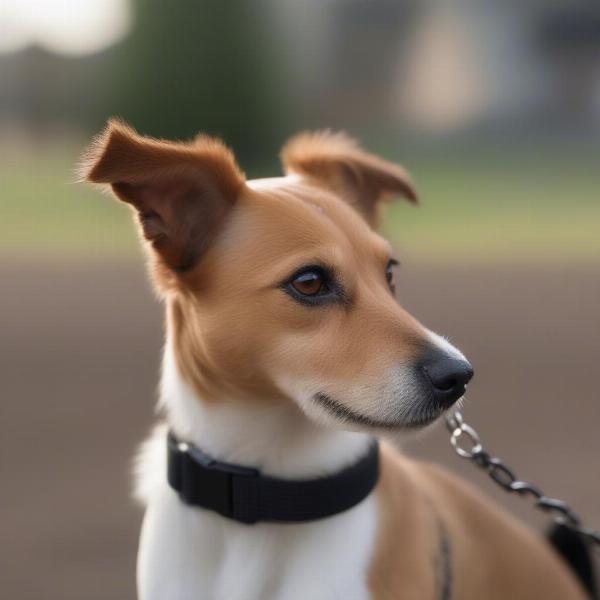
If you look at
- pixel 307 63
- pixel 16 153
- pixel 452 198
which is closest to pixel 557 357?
pixel 452 198

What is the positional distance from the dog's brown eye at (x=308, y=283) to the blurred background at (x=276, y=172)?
710mm

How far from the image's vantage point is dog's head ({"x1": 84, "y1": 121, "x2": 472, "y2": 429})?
269cm

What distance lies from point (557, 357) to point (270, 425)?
697 cm

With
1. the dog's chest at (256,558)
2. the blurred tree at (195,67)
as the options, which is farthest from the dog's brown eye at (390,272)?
the blurred tree at (195,67)

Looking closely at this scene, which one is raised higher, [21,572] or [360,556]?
[360,556]

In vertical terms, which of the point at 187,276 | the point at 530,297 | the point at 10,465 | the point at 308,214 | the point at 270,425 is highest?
the point at 308,214

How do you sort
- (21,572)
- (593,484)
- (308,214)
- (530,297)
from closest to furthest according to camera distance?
(308,214), (21,572), (593,484), (530,297)

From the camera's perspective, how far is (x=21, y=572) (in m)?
5.09

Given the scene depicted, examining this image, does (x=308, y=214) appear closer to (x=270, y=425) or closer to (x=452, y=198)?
(x=270, y=425)

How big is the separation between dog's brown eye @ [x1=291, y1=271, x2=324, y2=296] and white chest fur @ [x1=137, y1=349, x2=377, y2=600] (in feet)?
1.26

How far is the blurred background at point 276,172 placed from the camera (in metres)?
6.38

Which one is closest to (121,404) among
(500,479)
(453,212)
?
(500,479)

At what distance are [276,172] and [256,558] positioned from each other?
2646 centimetres

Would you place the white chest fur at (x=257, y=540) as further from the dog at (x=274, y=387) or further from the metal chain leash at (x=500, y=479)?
the metal chain leash at (x=500, y=479)
